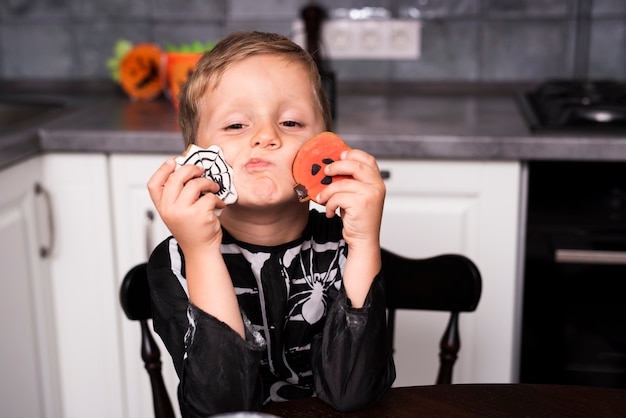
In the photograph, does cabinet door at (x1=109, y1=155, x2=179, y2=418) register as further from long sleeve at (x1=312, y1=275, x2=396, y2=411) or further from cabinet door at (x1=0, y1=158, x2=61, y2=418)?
long sleeve at (x1=312, y1=275, x2=396, y2=411)

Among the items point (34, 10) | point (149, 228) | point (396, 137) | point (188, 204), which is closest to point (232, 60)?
point (188, 204)

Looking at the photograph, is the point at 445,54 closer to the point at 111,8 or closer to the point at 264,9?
the point at 264,9

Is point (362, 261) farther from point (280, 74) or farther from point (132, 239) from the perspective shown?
point (132, 239)

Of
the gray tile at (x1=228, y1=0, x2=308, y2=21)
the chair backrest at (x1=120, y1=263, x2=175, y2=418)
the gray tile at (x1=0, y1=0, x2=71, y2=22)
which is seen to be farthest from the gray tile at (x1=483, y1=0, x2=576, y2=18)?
the chair backrest at (x1=120, y1=263, x2=175, y2=418)

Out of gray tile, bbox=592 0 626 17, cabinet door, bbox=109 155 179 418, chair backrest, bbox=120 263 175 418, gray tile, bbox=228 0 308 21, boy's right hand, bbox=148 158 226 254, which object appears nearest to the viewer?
boy's right hand, bbox=148 158 226 254

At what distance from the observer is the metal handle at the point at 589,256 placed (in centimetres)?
166

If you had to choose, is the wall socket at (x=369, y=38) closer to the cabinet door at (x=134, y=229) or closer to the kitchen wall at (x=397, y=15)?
the kitchen wall at (x=397, y=15)

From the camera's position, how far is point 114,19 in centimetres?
237

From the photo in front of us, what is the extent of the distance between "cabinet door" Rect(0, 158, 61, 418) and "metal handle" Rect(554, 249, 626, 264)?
1.06 m

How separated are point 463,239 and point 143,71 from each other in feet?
3.24

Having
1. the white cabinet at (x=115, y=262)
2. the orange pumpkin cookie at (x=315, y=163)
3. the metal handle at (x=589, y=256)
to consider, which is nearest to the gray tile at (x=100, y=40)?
the white cabinet at (x=115, y=262)

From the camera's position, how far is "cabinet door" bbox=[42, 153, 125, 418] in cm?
175

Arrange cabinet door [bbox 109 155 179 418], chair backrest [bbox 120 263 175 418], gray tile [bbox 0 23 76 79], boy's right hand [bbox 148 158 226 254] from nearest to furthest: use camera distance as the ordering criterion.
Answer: boy's right hand [bbox 148 158 226 254] → chair backrest [bbox 120 263 175 418] → cabinet door [bbox 109 155 179 418] → gray tile [bbox 0 23 76 79]

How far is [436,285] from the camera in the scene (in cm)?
119
